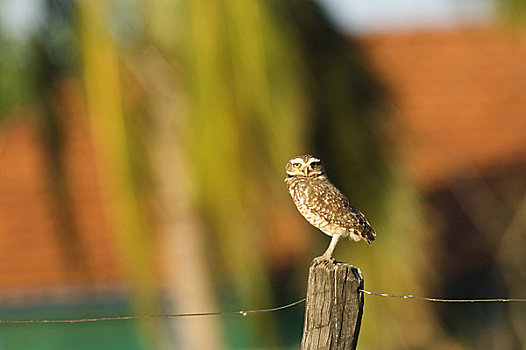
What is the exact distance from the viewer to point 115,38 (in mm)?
6660

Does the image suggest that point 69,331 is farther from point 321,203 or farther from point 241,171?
point 321,203

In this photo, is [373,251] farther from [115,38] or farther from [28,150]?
[28,150]

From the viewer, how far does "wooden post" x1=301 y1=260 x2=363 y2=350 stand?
3.19 m

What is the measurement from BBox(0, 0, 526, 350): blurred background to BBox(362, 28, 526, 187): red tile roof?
35 mm

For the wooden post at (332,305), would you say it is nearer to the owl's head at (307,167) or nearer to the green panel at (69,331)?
the owl's head at (307,167)

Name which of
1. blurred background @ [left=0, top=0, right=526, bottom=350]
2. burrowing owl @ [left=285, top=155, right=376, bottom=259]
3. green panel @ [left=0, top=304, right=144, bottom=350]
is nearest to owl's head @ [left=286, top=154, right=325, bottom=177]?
burrowing owl @ [left=285, top=155, right=376, bottom=259]

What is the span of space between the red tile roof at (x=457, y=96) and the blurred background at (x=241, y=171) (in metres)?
0.04

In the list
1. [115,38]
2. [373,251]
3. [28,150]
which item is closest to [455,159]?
[28,150]

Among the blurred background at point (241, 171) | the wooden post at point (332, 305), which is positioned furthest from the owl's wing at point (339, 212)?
the blurred background at point (241, 171)

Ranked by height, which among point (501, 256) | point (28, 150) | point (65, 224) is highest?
point (28, 150)

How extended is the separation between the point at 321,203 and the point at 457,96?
36.9ft

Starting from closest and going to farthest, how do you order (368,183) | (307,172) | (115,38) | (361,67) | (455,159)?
1. (307,172)
2. (115,38)
3. (368,183)
4. (361,67)
5. (455,159)

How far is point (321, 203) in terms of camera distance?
3238 millimetres

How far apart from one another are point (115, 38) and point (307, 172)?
360 cm
